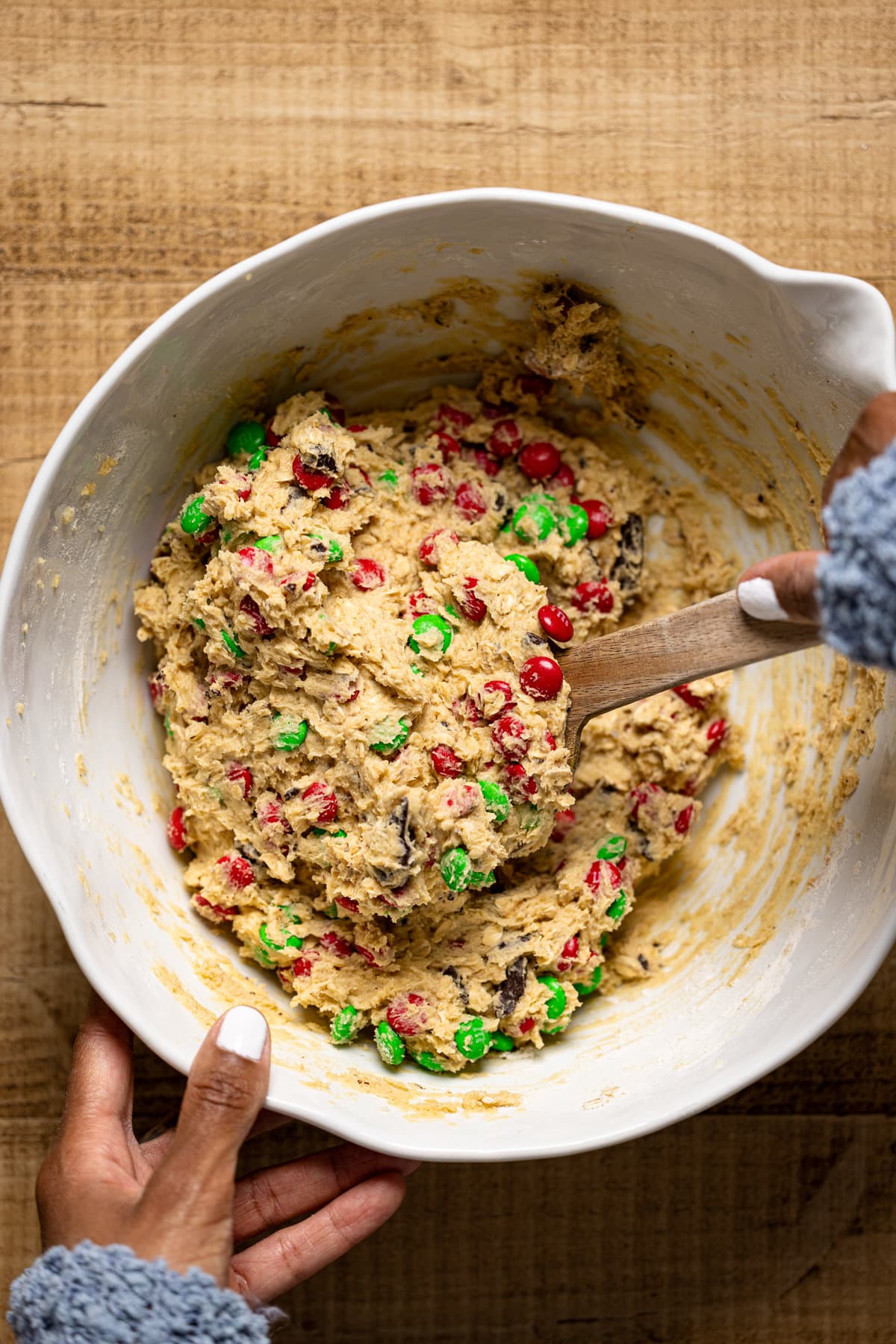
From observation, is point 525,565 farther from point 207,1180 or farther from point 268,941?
point 207,1180

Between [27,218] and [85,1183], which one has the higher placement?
[27,218]

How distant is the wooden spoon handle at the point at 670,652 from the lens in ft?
6.35

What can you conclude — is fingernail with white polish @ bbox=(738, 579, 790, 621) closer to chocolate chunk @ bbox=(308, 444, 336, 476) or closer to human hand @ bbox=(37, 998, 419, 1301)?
chocolate chunk @ bbox=(308, 444, 336, 476)

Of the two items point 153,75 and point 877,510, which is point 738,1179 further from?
point 153,75

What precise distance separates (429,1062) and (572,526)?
3.90 feet

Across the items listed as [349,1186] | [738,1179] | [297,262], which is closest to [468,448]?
[297,262]

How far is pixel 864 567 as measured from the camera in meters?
1.53

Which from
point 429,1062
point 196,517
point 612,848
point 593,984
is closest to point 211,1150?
point 429,1062

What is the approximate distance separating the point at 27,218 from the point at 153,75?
432 mm

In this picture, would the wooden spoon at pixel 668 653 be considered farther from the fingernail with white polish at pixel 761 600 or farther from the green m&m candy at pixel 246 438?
the green m&m candy at pixel 246 438

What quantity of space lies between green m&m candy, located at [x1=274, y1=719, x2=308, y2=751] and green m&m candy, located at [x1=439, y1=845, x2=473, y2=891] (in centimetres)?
37

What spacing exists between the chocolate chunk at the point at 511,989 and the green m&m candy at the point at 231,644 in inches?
33.7

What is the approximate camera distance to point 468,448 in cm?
250

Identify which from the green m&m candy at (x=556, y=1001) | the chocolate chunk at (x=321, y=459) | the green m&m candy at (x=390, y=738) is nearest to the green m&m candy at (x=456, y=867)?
the green m&m candy at (x=390, y=738)
